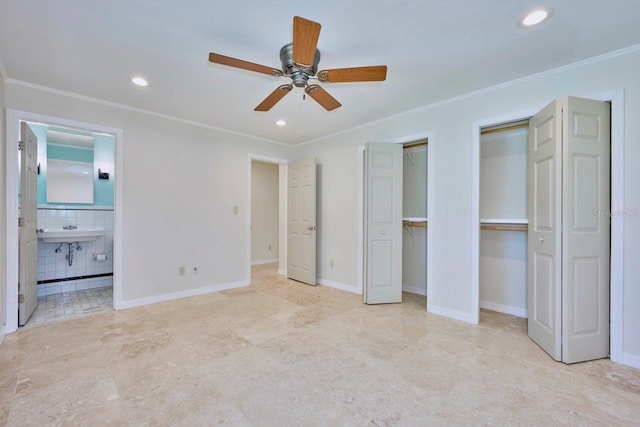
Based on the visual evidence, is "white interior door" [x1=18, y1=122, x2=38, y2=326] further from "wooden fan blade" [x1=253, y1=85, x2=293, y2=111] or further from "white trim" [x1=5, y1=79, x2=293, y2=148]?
"wooden fan blade" [x1=253, y1=85, x2=293, y2=111]

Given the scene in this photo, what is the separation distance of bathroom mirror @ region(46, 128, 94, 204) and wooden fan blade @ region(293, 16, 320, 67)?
4.42 metres

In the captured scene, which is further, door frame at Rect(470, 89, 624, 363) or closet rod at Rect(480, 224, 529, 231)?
closet rod at Rect(480, 224, 529, 231)

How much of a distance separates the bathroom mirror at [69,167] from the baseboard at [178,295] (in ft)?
7.36

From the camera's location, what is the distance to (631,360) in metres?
2.23

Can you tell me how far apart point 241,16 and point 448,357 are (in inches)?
118

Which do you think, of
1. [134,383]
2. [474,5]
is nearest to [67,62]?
[134,383]

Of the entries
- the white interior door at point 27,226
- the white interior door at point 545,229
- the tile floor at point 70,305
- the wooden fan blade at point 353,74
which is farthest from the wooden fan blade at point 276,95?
the tile floor at point 70,305

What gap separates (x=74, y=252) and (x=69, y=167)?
138 centimetres

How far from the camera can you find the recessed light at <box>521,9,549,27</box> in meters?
1.85

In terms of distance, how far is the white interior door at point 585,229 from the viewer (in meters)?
2.28

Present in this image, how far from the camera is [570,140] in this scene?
228 centimetres

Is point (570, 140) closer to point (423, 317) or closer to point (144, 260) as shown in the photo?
point (423, 317)

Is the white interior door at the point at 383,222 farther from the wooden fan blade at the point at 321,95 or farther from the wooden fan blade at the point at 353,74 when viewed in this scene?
the wooden fan blade at the point at 353,74

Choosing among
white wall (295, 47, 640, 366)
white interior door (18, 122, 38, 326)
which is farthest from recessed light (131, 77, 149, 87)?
white wall (295, 47, 640, 366)
